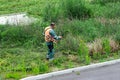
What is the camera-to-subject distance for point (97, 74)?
634 inches

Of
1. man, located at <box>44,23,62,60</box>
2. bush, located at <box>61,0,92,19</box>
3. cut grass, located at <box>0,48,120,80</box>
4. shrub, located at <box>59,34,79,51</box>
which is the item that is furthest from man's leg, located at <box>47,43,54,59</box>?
bush, located at <box>61,0,92,19</box>

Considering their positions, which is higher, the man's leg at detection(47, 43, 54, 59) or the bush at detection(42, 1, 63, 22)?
the bush at detection(42, 1, 63, 22)

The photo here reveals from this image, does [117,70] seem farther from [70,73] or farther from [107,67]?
[70,73]

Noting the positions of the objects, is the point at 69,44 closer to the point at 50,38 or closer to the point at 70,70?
the point at 50,38

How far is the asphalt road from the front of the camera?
51.2 ft

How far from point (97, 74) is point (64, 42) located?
12.3ft

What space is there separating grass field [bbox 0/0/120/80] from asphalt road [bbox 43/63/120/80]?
83 centimetres

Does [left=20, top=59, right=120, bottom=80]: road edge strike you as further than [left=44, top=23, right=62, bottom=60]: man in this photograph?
No

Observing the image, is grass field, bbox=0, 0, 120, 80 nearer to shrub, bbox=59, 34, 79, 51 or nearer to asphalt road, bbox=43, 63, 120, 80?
shrub, bbox=59, 34, 79, 51

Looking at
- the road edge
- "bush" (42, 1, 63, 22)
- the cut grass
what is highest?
"bush" (42, 1, 63, 22)

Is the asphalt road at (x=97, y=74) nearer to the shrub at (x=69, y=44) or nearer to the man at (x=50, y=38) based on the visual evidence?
the man at (x=50, y=38)

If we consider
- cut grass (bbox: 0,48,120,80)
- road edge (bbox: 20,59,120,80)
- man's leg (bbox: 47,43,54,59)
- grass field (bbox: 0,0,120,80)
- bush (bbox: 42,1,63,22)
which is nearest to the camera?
road edge (bbox: 20,59,120,80)

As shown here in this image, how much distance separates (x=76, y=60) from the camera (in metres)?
17.8

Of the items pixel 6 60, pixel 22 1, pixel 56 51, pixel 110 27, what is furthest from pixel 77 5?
pixel 22 1
